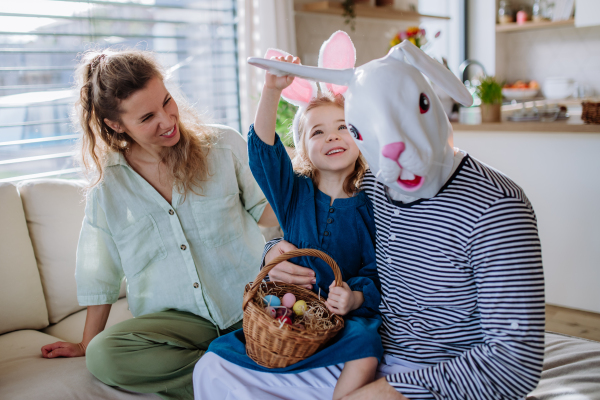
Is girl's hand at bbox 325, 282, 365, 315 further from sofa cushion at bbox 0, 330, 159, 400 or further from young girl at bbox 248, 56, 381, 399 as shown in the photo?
sofa cushion at bbox 0, 330, 159, 400

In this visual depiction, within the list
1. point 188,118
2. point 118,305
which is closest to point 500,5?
point 188,118

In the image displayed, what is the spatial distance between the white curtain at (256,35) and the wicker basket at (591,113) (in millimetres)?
1727

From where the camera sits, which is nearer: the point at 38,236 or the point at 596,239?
the point at 38,236

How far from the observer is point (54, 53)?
2533 mm

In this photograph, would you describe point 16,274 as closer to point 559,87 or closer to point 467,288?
point 467,288

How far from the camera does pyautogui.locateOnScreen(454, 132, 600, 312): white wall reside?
2.44 m

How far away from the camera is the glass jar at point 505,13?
15.0ft

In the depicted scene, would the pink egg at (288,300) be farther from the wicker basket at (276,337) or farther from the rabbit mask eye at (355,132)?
the rabbit mask eye at (355,132)

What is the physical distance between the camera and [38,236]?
1902mm

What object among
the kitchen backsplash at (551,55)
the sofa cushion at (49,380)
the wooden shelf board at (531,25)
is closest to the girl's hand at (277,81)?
the sofa cushion at (49,380)

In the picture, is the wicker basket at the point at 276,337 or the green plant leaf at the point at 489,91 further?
the green plant leaf at the point at 489,91

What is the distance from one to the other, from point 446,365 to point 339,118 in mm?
594

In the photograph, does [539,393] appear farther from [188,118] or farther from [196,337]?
[188,118]

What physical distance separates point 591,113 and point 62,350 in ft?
7.91
